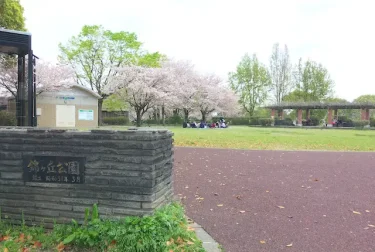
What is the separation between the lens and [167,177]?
334 centimetres

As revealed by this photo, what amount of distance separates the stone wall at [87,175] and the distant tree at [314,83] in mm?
48767

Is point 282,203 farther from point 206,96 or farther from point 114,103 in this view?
point 206,96

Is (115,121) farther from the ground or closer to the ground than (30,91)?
closer to the ground

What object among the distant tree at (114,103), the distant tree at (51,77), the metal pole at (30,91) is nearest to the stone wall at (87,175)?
the metal pole at (30,91)

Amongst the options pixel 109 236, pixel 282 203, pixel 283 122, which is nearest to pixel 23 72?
pixel 109 236

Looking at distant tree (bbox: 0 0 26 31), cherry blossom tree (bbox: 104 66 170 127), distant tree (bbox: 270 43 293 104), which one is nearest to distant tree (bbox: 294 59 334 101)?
distant tree (bbox: 270 43 293 104)

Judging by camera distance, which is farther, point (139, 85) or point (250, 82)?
point (250, 82)

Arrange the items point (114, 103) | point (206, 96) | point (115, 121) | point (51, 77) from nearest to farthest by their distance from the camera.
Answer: point (51, 77)
point (114, 103)
point (115, 121)
point (206, 96)

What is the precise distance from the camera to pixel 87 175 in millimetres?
2863

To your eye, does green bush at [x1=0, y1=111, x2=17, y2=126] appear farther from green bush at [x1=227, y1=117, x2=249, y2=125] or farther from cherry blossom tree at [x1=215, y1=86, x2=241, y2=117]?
green bush at [x1=227, y1=117, x2=249, y2=125]

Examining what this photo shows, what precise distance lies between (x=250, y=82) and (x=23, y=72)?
1790 inches

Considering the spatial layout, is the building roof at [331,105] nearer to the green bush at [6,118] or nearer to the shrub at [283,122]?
the shrub at [283,122]

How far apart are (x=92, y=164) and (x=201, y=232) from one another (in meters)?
1.28

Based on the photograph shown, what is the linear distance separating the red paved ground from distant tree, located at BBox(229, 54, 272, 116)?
1657 inches
